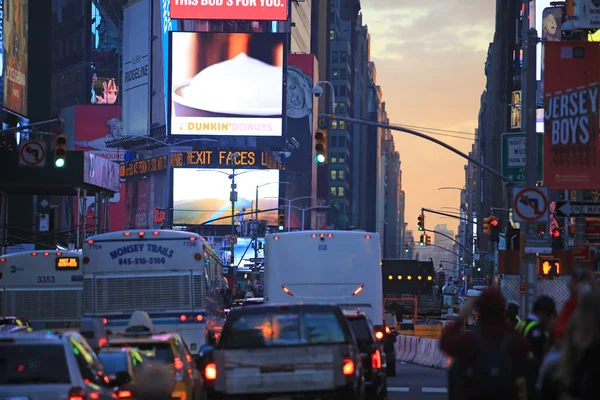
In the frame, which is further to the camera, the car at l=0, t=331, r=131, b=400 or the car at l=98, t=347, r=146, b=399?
the car at l=98, t=347, r=146, b=399

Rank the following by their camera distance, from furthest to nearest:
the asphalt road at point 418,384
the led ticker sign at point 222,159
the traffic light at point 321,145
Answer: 1. the led ticker sign at point 222,159
2. the traffic light at point 321,145
3. the asphalt road at point 418,384

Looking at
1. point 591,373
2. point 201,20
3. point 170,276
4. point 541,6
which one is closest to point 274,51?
point 201,20

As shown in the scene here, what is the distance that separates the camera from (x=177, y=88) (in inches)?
4909

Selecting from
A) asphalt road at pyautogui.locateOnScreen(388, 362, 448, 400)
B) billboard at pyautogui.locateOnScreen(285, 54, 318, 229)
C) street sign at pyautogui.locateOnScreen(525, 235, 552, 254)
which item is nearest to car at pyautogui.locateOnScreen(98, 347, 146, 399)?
asphalt road at pyautogui.locateOnScreen(388, 362, 448, 400)

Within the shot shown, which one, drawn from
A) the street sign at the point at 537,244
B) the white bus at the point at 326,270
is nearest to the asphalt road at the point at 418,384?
the white bus at the point at 326,270

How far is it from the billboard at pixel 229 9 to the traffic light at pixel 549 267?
107222 mm

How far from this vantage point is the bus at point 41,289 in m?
34.1

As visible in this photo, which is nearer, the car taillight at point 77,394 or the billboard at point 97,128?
the car taillight at point 77,394

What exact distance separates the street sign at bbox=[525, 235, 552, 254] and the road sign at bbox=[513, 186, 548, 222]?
70 centimetres

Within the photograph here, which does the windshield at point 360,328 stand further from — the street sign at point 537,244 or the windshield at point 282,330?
the street sign at point 537,244

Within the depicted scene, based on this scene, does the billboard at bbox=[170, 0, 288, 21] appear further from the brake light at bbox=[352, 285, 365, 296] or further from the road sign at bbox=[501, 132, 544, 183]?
the brake light at bbox=[352, 285, 365, 296]

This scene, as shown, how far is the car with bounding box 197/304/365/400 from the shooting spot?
15.2m

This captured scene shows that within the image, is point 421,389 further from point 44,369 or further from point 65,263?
point 44,369

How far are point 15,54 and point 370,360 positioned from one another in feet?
158
